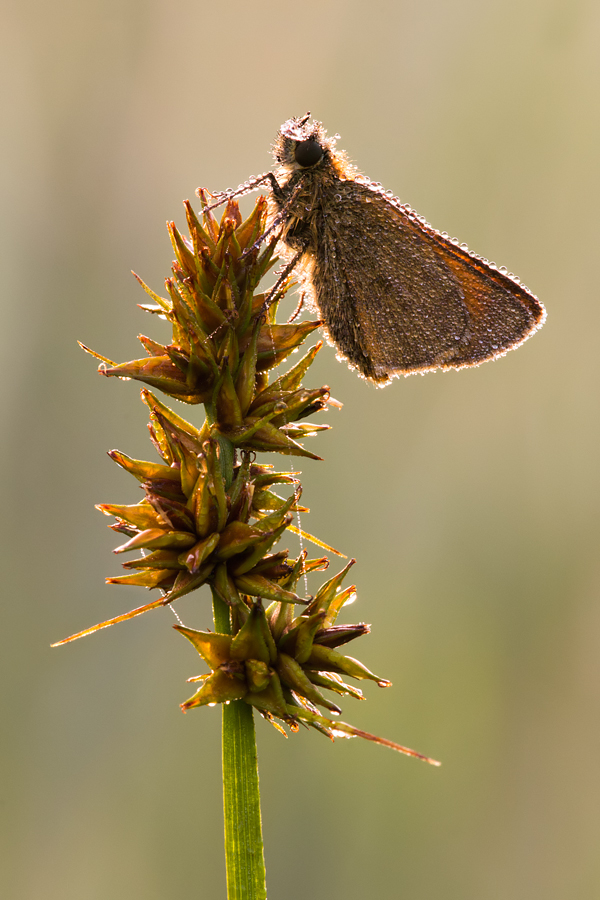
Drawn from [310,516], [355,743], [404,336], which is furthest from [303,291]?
[355,743]

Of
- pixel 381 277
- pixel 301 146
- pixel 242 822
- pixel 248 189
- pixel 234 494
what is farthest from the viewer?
pixel 381 277

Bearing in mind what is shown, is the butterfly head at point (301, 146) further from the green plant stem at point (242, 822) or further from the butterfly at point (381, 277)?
the green plant stem at point (242, 822)

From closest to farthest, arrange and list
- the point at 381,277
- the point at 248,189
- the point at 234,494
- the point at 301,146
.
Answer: the point at 234,494 → the point at 248,189 → the point at 301,146 → the point at 381,277

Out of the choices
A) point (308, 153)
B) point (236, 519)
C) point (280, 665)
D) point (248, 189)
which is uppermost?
point (308, 153)

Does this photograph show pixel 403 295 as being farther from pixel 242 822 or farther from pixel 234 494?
pixel 242 822

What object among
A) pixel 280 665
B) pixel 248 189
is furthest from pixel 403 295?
pixel 280 665

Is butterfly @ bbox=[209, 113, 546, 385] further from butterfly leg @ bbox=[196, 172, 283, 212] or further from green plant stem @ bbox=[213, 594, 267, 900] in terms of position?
green plant stem @ bbox=[213, 594, 267, 900]
